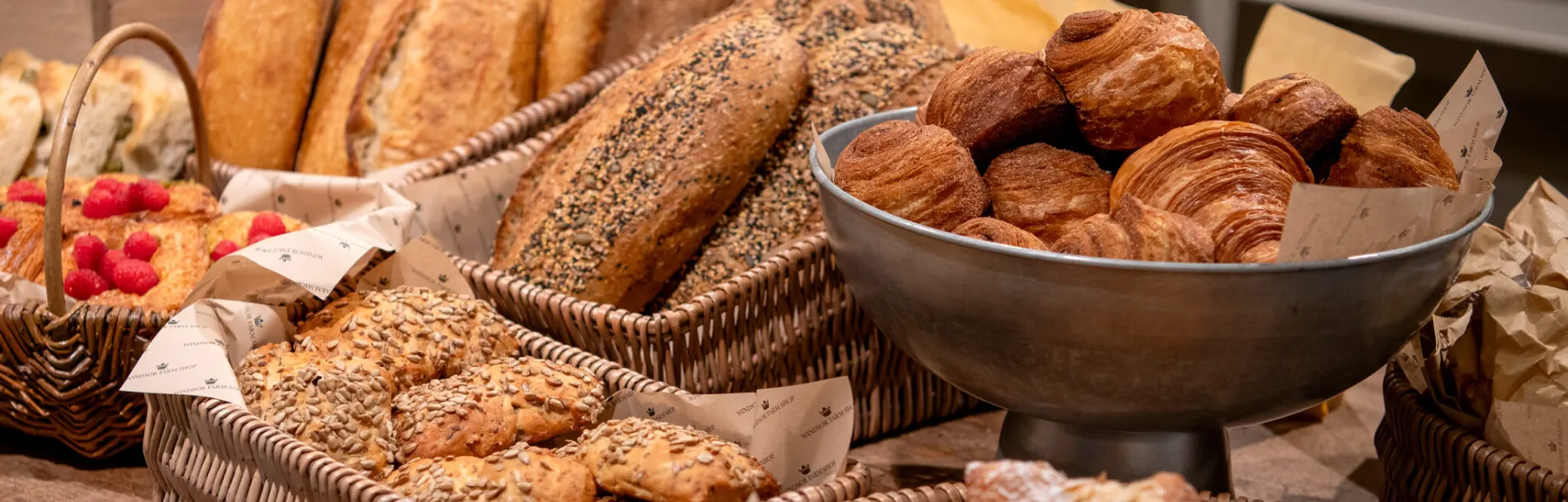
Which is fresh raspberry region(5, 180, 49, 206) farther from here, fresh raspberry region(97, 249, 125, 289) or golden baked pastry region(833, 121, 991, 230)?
golden baked pastry region(833, 121, 991, 230)

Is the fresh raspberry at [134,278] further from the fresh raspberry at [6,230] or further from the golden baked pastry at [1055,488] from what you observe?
the golden baked pastry at [1055,488]

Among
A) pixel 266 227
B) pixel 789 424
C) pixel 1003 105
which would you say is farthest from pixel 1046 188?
pixel 266 227

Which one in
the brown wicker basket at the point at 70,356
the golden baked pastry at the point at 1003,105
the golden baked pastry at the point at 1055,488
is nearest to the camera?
the golden baked pastry at the point at 1055,488

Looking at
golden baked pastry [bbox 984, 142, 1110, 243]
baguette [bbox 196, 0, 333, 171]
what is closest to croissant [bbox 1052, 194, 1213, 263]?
golden baked pastry [bbox 984, 142, 1110, 243]

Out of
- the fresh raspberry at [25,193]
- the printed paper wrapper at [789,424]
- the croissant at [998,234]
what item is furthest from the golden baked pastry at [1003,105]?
the fresh raspberry at [25,193]

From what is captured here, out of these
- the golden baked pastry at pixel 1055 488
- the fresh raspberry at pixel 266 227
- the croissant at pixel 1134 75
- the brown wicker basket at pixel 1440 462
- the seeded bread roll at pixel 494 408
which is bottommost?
the brown wicker basket at pixel 1440 462
